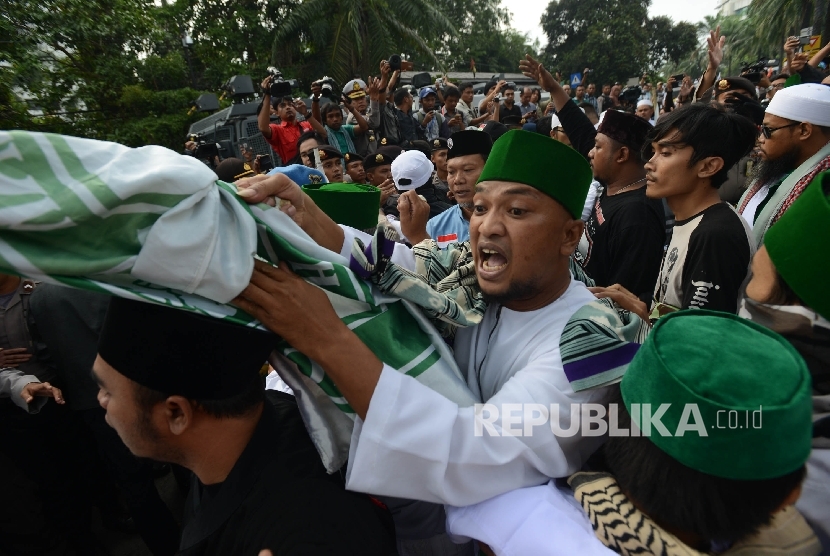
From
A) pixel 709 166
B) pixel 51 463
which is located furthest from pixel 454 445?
pixel 51 463

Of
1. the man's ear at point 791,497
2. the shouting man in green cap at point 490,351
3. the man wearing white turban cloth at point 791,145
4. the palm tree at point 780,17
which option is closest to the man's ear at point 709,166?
the man wearing white turban cloth at point 791,145

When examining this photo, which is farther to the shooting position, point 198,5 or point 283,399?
point 198,5

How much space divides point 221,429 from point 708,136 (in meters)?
2.60

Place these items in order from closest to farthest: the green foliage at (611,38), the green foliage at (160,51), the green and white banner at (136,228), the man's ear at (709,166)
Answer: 1. the green and white banner at (136,228)
2. the man's ear at (709,166)
3. the green foliage at (160,51)
4. the green foliage at (611,38)

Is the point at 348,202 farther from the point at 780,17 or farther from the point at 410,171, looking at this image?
the point at 780,17

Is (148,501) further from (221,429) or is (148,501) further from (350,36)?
(350,36)

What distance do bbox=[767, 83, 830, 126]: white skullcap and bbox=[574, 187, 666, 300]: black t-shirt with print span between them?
41.0 inches

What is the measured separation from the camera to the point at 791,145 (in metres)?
3.32

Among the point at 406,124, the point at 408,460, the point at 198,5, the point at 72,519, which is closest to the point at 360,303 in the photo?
the point at 408,460

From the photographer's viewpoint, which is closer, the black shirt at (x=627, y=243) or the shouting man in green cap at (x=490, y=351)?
the shouting man in green cap at (x=490, y=351)

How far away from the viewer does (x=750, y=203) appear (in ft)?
12.1

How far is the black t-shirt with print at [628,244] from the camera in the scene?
3018mm

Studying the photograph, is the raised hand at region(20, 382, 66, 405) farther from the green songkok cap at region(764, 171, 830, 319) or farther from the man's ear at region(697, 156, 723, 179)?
the man's ear at region(697, 156, 723, 179)

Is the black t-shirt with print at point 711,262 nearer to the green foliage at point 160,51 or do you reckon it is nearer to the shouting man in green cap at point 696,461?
the shouting man in green cap at point 696,461
